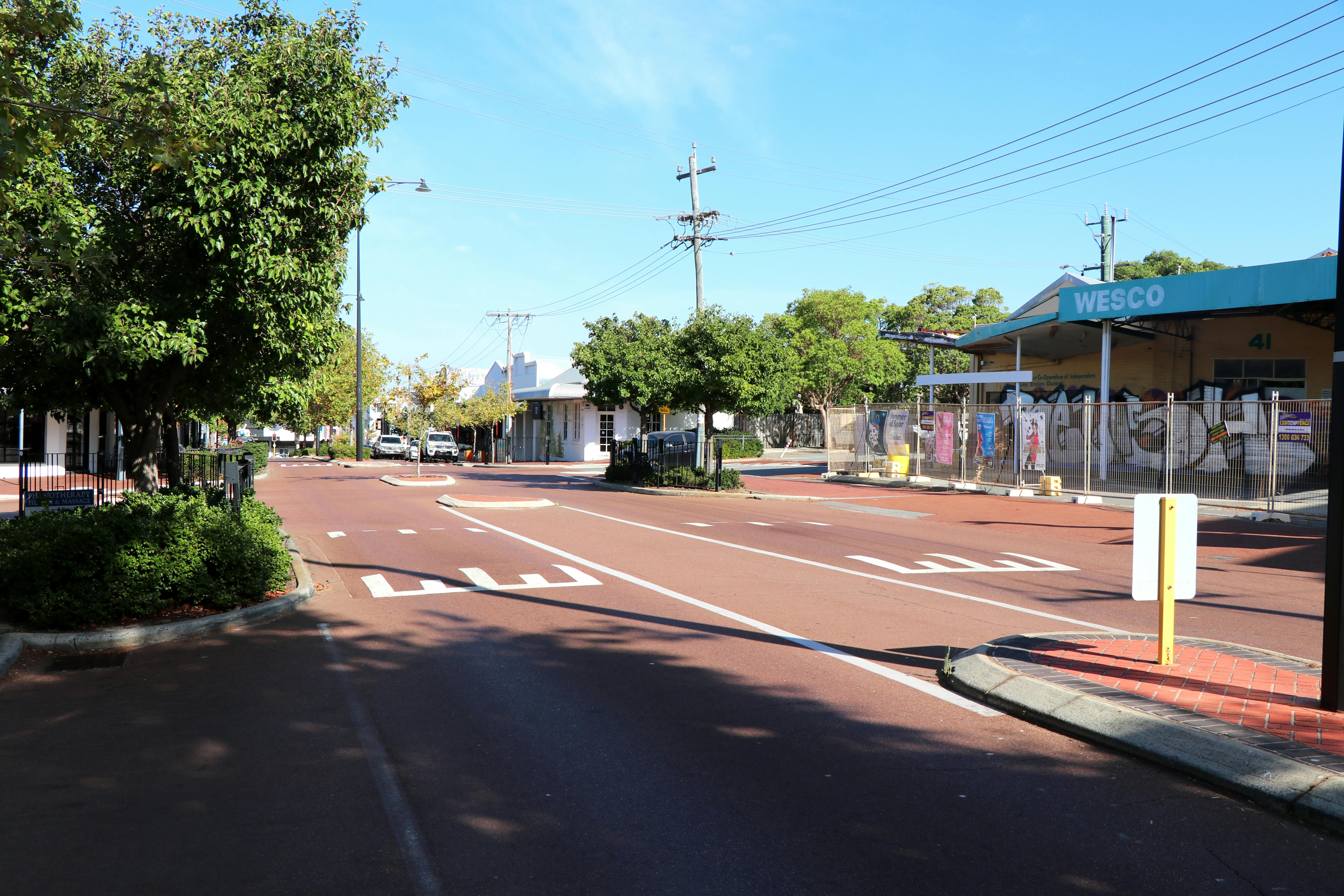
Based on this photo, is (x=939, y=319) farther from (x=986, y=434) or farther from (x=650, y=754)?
(x=650, y=754)

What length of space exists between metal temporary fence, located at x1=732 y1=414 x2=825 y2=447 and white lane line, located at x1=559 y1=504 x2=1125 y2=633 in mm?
43417

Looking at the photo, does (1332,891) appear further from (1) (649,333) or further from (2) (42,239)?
(1) (649,333)

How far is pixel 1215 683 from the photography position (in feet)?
20.6

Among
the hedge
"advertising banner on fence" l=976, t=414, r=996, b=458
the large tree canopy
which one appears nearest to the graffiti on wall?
"advertising banner on fence" l=976, t=414, r=996, b=458

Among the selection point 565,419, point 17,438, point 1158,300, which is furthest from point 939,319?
point 17,438

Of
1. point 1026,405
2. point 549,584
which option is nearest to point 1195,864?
point 549,584

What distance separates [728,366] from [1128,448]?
10.9 metres

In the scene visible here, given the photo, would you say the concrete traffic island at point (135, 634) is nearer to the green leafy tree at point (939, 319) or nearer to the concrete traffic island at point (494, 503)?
the concrete traffic island at point (494, 503)

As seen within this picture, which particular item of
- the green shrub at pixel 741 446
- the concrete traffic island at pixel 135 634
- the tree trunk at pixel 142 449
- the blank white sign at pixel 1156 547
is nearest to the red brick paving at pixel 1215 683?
the blank white sign at pixel 1156 547

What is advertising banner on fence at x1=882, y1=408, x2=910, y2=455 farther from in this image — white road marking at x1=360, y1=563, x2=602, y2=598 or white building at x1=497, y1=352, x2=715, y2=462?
white road marking at x1=360, y1=563, x2=602, y2=598

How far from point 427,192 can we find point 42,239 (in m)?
26.0

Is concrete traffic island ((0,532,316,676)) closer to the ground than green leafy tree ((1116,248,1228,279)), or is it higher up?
closer to the ground

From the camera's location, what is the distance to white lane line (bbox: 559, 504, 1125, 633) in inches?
361

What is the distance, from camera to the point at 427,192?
3200 cm
